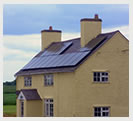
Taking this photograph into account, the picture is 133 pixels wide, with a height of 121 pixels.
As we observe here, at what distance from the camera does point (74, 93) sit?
110ft

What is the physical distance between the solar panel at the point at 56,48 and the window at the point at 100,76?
5.35m

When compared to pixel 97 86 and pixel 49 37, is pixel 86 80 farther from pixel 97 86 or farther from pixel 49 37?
pixel 49 37

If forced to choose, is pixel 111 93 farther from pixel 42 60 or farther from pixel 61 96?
pixel 42 60

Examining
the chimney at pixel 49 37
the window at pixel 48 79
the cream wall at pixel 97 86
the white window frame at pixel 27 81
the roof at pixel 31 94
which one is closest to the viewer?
the cream wall at pixel 97 86

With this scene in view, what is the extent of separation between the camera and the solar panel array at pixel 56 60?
34.4 metres

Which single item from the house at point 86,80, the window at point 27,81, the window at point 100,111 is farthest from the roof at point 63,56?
the window at point 100,111

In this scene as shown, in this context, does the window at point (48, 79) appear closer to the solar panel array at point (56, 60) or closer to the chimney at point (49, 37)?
the solar panel array at point (56, 60)

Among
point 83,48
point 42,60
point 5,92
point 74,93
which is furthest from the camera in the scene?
point 5,92

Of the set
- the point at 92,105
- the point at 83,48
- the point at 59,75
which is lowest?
the point at 92,105

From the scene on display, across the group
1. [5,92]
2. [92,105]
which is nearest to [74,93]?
[92,105]

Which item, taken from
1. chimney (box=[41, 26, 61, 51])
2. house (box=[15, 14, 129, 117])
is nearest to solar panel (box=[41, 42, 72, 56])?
house (box=[15, 14, 129, 117])

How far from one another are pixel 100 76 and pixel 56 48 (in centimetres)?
809

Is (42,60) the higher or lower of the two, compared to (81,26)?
lower

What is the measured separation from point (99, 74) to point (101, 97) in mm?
1775
